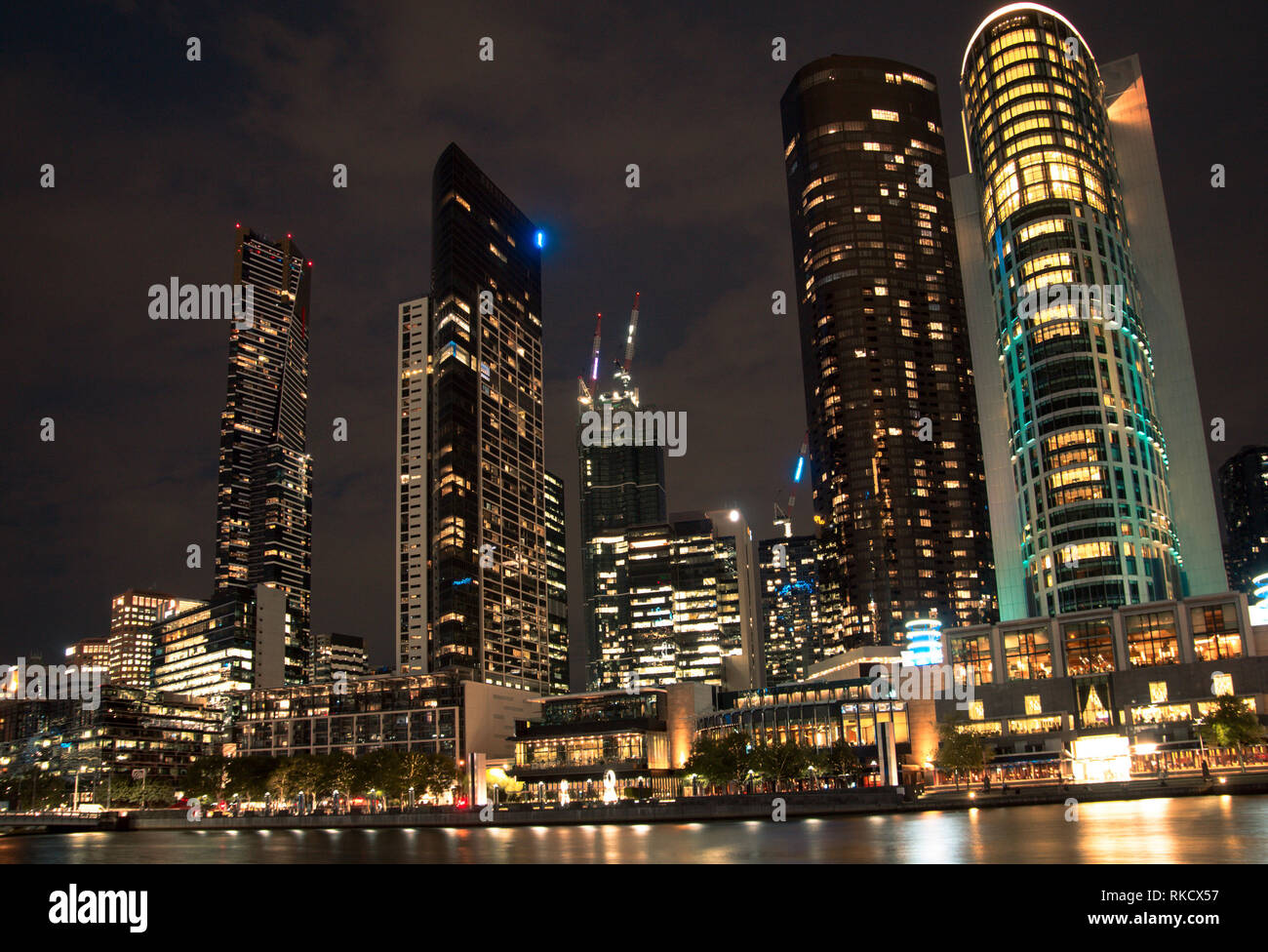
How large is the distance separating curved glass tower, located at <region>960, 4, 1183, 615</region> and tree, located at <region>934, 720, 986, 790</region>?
51482 mm

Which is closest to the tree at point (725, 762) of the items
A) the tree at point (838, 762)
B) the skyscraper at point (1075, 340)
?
the tree at point (838, 762)

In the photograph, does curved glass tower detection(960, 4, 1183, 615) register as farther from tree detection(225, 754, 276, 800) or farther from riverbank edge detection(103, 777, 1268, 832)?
tree detection(225, 754, 276, 800)

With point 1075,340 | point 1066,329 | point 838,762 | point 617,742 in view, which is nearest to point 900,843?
point 838,762

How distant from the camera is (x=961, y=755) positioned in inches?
4294

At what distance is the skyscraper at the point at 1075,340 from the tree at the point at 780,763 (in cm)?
6929

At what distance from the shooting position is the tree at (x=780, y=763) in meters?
107

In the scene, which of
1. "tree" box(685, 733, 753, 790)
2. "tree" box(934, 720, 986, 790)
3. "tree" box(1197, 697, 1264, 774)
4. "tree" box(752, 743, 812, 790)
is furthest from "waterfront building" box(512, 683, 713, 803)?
"tree" box(1197, 697, 1264, 774)

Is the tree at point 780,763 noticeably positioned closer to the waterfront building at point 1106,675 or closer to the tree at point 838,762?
the tree at point 838,762

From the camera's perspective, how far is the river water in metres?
34.7
